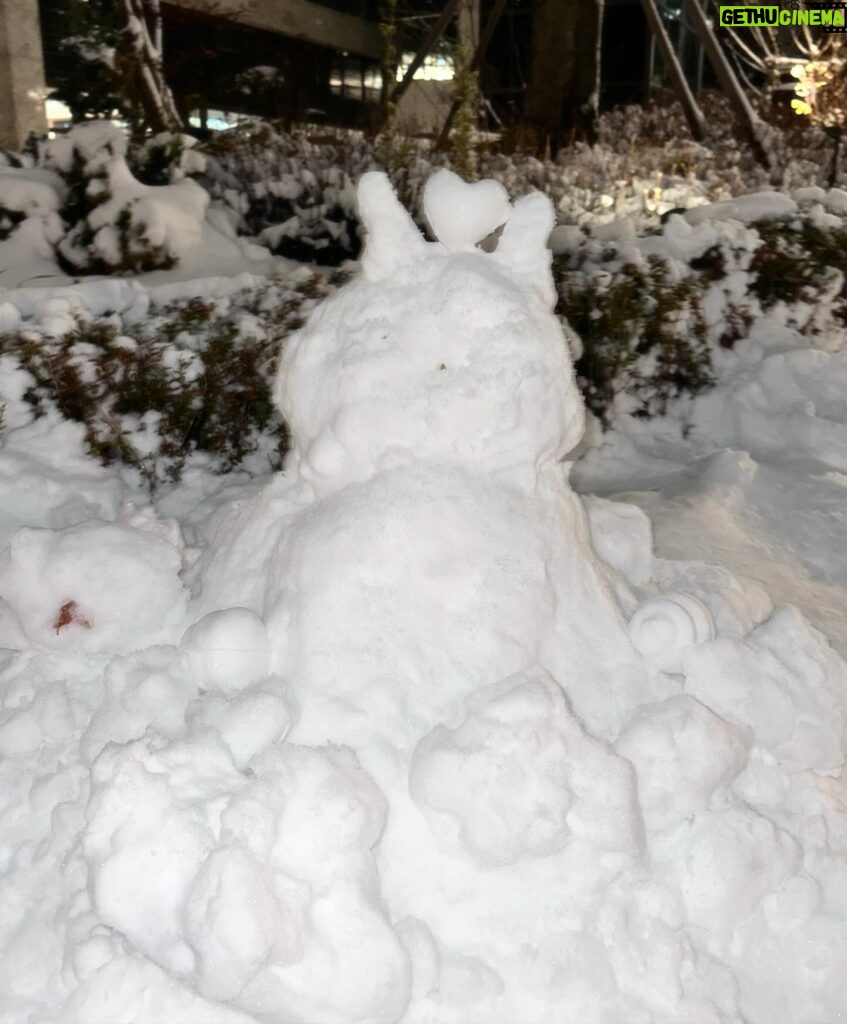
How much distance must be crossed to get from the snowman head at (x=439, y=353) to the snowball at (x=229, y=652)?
374mm

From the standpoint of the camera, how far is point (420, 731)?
5.87 ft

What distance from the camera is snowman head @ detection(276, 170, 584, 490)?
190cm

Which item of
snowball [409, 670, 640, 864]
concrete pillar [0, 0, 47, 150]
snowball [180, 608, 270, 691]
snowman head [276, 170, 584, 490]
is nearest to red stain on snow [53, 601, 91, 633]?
snowball [180, 608, 270, 691]

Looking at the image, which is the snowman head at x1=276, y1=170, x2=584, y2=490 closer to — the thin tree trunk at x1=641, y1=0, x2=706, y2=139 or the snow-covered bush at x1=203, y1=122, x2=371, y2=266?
the snow-covered bush at x1=203, y1=122, x2=371, y2=266

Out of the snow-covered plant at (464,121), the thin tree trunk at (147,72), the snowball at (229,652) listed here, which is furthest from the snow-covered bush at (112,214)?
the snowball at (229,652)

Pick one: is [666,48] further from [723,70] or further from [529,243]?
[529,243]

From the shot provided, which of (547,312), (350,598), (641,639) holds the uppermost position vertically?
(547,312)

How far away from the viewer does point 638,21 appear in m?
16.3

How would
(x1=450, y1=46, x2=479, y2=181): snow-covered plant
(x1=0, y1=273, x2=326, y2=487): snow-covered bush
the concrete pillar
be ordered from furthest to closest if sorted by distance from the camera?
the concrete pillar, (x1=450, y1=46, x2=479, y2=181): snow-covered plant, (x1=0, y1=273, x2=326, y2=487): snow-covered bush

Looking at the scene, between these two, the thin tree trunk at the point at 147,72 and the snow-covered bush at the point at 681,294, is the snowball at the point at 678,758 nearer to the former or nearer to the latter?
the snow-covered bush at the point at 681,294

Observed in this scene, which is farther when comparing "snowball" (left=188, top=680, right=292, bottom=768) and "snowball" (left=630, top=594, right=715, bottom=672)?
"snowball" (left=630, top=594, right=715, bottom=672)

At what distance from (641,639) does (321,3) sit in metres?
16.6

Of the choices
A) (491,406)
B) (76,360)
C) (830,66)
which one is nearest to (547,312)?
(491,406)

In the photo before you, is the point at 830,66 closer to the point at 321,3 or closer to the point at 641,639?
the point at 321,3
